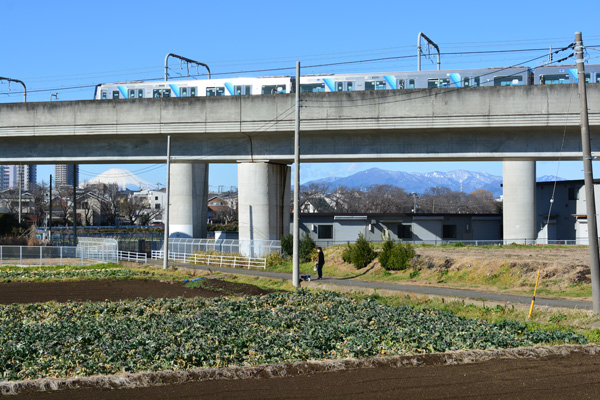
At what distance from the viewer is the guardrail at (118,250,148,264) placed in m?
48.7

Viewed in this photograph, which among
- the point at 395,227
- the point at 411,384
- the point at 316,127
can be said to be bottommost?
the point at 411,384

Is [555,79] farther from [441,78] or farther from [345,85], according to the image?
[345,85]

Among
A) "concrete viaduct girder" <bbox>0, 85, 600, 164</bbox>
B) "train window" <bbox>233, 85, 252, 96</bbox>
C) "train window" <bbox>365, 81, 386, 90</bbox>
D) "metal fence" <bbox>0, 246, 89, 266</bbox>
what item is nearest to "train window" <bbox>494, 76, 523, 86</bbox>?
"train window" <bbox>365, 81, 386, 90</bbox>

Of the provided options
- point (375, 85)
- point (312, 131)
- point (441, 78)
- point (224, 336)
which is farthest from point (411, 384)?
point (375, 85)

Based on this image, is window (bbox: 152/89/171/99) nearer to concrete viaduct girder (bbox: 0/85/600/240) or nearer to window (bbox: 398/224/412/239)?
concrete viaduct girder (bbox: 0/85/600/240)

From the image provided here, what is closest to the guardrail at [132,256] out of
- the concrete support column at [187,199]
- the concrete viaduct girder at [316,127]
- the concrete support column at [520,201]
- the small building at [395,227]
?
the concrete support column at [187,199]

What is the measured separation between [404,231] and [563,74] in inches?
866

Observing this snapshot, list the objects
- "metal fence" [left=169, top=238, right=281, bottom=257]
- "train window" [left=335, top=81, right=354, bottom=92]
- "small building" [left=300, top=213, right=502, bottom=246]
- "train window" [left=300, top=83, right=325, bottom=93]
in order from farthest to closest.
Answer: "small building" [left=300, top=213, right=502, bottom=246] → "train window" [left=300, top=83, right=325, bottom=93] → "train window" [left=335, top=81, right=354, bottom=92] → "metal fence" [left=169, top=238, right=281, bottom=257]

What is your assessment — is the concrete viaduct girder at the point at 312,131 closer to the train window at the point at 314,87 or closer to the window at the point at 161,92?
the train window at the point at 314,87

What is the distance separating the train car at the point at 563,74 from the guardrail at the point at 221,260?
21845 mm

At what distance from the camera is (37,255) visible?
50250 mm

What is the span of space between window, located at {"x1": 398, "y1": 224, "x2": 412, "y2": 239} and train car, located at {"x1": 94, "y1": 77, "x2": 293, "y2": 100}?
1925 centimetres

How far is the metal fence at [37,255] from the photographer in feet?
163

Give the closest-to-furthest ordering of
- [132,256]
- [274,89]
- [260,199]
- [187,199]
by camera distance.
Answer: [260,199]
[274,89]
[187,199]
[132,256]
